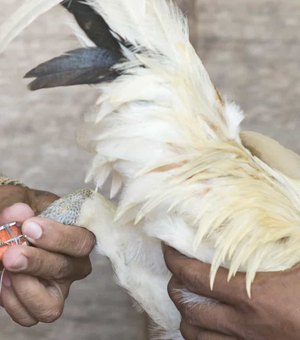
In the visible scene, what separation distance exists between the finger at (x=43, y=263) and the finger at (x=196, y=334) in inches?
8.8

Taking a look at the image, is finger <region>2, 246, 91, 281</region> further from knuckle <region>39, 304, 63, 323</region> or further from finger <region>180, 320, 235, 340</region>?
finger <region>180, 320, 235, 340</region>

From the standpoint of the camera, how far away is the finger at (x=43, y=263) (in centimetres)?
124

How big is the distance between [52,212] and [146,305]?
0.73 feet

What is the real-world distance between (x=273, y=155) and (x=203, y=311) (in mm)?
302

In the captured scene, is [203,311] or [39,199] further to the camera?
[39,199]

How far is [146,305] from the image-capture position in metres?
1.38

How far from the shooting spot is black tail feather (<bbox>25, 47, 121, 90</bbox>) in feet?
4.04

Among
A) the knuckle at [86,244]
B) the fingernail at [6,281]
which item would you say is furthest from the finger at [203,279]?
the fingernail at [6,281]

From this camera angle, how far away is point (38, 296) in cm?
134

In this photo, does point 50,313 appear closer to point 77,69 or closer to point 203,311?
point 203,311

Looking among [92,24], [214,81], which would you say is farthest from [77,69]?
[214,81]

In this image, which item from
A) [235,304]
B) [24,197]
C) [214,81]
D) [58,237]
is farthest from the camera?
[214,81]

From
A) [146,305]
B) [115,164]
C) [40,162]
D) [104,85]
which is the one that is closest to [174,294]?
[146,305]

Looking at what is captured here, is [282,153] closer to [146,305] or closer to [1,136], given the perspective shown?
[146,305]
